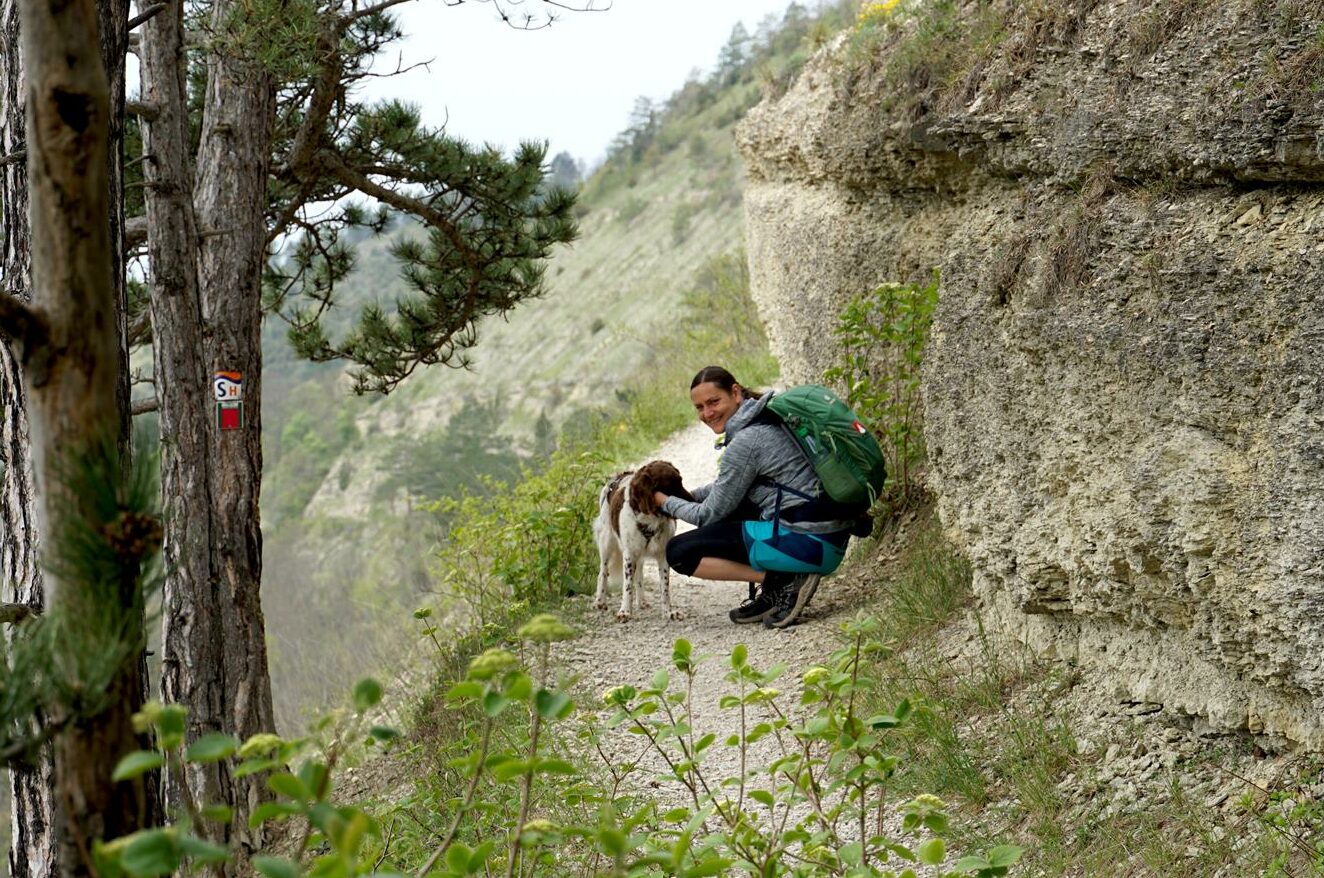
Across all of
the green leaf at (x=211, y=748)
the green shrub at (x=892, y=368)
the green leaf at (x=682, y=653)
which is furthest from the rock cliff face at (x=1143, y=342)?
the green leaf at (x=211, y=748)

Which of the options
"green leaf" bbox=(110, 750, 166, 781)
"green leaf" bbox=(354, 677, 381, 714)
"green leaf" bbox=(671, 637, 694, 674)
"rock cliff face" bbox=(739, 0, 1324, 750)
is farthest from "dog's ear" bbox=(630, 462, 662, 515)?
"green leaf" bbox=(110, 750, 166, 781)

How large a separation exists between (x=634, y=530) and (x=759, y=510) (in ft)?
3.26

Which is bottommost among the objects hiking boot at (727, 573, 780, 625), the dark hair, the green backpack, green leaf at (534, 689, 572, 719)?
hiking boot at (727, 573, 780, 625)

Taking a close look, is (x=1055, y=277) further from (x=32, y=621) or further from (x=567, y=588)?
(x=567, y=588)

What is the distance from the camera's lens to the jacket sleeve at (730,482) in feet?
20.9

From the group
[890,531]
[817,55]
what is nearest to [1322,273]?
[890,531]

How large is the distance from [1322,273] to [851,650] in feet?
6.08

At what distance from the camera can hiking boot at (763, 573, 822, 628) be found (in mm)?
6629

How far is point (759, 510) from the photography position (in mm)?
6586

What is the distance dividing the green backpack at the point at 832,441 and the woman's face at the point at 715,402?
10.6 inches

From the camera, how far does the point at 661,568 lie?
24.5ft

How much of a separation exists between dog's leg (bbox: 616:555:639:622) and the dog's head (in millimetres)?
415

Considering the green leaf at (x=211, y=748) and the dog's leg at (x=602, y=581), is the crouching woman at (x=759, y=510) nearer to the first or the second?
the dog's leg at (x=602, y=581)

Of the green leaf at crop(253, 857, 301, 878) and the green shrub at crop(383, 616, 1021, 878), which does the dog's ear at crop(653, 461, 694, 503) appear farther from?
the green leaf at crop(253, 857, 301, 878)
